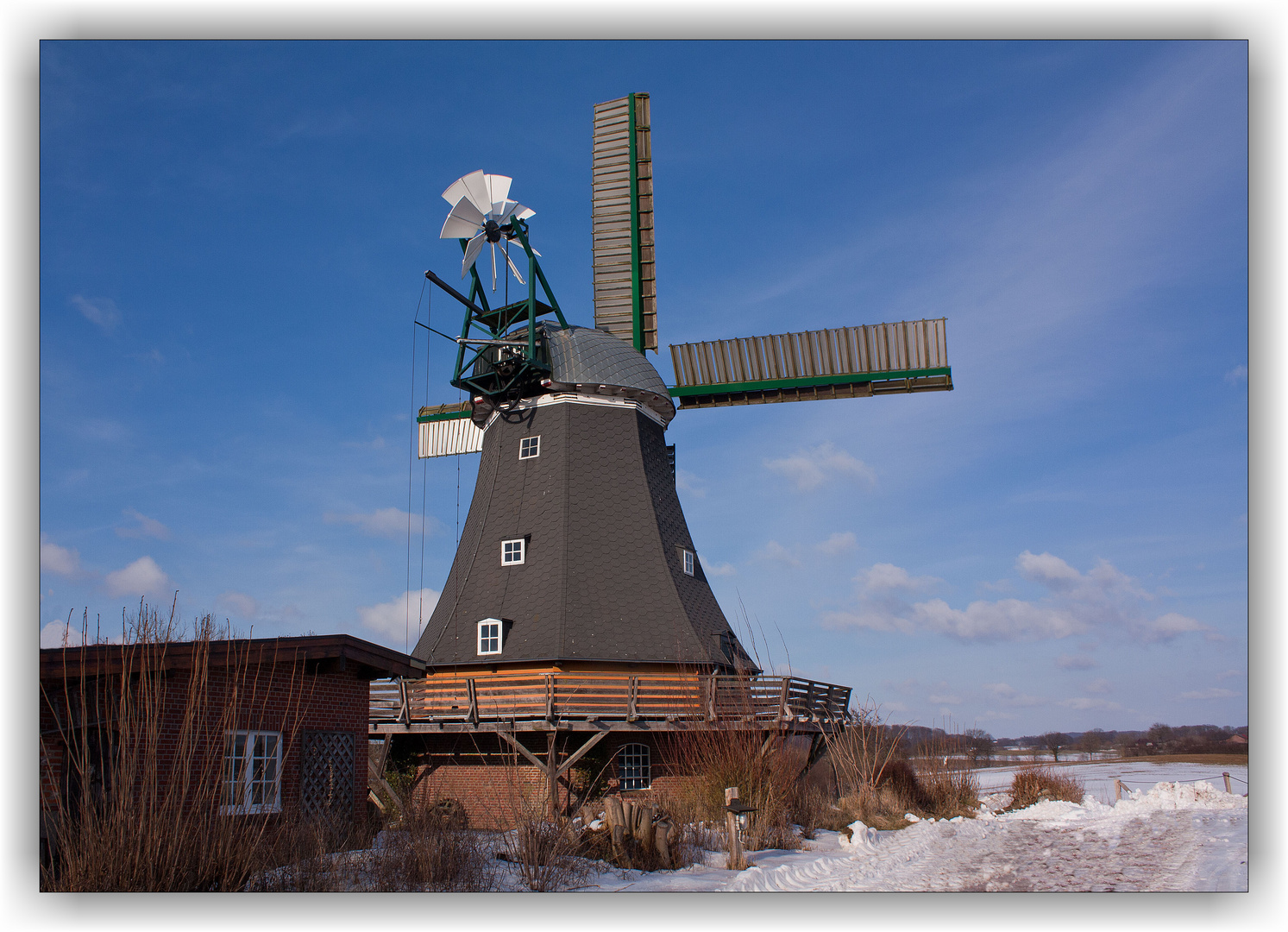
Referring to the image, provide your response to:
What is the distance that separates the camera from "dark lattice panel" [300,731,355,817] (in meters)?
10.9

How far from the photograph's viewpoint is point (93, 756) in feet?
27.0

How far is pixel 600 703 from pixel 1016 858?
6498 millimetres

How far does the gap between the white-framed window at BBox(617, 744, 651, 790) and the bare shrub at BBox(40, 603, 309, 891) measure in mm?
7419

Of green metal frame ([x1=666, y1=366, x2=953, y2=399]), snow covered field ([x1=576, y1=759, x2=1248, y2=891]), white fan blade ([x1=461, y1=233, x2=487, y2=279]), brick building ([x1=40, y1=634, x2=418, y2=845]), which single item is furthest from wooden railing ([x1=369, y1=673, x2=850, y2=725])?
white fan blade ([x1=461, y1=233, x2=487, y2=279])

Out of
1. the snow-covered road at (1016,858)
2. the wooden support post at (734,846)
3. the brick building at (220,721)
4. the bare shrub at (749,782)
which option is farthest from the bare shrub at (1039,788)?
the brick building at (220,721)

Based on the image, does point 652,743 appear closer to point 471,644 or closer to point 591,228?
point 471,644

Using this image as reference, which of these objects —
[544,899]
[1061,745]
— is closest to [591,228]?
[1061,745]

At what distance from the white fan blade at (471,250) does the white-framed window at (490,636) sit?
22.0 feet

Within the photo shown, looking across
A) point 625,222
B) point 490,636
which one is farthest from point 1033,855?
point 625,222

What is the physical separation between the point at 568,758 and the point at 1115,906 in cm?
917

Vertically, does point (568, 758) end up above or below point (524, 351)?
below

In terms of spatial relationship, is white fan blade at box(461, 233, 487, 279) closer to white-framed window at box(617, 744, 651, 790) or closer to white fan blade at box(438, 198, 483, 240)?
white fan blade at box(438, 198, 483, 240)
